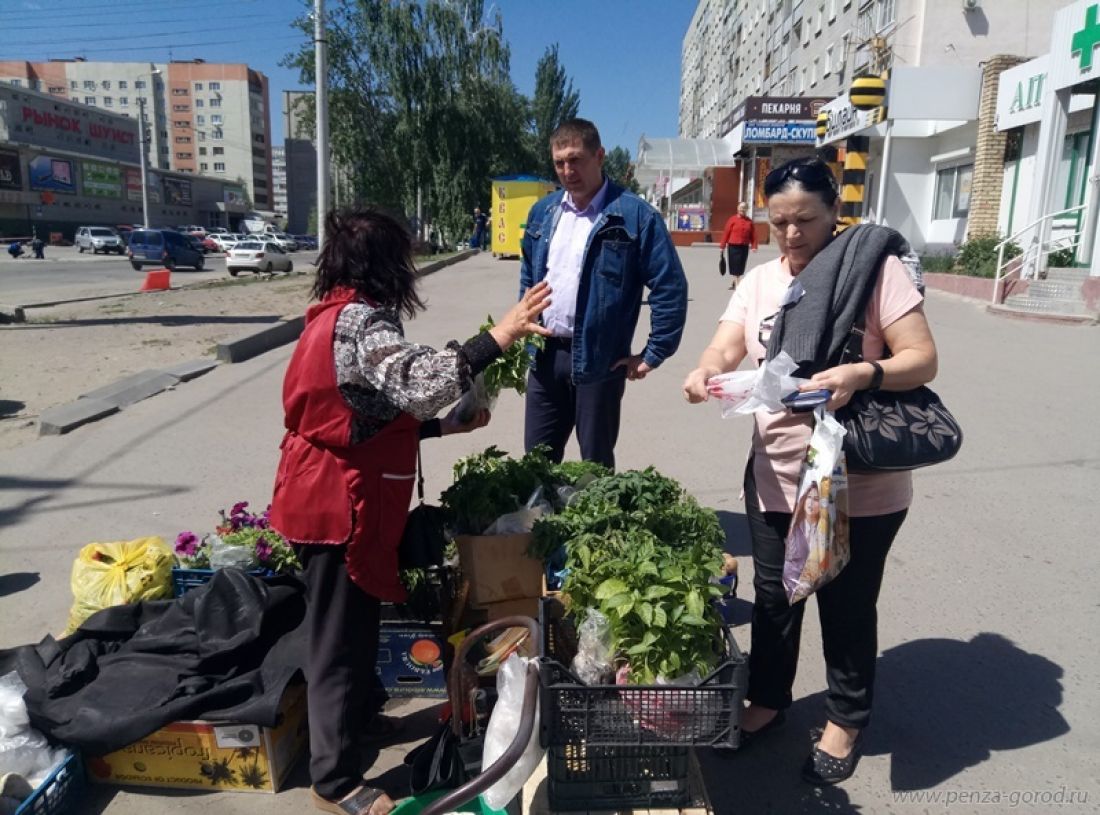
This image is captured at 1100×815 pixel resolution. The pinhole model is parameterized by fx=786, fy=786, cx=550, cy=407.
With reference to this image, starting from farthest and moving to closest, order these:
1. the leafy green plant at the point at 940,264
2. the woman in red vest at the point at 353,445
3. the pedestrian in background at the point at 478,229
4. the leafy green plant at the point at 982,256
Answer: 1. the pedestrian in background at the point at 478,229
2. the leafy green plant at the point at 940,264
3. the leafy green plant at the point at 982,256
4. the woman in red vest at the point at 353,445

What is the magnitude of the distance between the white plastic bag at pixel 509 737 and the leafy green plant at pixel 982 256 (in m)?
17.3

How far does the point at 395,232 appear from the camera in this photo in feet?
8.32

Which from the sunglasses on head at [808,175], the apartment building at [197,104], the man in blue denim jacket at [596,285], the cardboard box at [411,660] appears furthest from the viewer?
the apartment building at [197,104]

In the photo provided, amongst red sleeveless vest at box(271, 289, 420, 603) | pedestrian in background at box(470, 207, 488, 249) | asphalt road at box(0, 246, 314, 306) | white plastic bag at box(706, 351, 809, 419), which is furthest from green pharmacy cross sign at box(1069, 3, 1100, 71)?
pedestrian in background at box(470, 207, 488, 249)

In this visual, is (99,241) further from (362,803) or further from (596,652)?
(596,652)

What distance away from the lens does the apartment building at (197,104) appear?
118188mm

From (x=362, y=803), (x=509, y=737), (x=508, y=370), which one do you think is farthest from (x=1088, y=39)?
(x=362, y=803)

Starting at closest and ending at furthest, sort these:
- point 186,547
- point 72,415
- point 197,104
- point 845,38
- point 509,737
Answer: point 509,737, point 186,547, point 72,415, point 845,38, point 197,104

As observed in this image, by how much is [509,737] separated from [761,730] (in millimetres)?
1244

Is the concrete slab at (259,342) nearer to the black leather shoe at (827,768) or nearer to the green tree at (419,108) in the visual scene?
the black leather shoe at (827,768)

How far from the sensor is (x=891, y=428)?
2373 mm

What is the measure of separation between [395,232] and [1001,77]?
2226cm

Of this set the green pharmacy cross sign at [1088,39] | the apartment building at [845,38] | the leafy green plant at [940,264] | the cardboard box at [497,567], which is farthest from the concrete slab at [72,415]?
the apartment building at [845,38]

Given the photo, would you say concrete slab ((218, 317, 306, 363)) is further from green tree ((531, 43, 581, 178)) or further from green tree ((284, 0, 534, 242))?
green tree ((531, 43, 581, 178))
